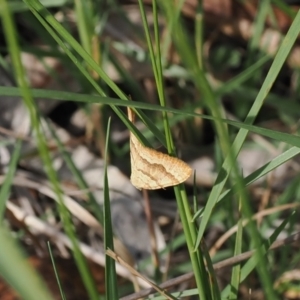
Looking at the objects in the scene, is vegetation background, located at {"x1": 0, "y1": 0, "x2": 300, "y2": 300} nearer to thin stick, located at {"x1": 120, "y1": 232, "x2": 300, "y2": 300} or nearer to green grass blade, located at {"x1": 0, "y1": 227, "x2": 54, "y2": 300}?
thin stick, located at {"x1": 120, "y1": 232, "x2": 300, "y2": 300}

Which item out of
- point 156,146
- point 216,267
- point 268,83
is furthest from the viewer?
point 156,146

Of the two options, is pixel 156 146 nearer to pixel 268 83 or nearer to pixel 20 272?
pixel 268 83

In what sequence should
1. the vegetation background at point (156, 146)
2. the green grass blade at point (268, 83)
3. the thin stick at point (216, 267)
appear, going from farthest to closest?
the vegetation background at point (156, 146) < the thin stick at point (216, 267) < the green grass blade at point (268, 83)

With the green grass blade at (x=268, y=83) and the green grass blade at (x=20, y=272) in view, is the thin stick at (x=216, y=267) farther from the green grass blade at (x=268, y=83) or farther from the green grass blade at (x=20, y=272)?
the green grass blade at (x=20, y=272)

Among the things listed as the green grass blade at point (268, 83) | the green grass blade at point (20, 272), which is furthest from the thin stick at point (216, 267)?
the green grass blade at point (20, 272)

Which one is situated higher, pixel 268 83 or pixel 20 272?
pixel 268 83

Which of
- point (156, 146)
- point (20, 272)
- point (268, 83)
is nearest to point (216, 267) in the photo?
point (268, 83)

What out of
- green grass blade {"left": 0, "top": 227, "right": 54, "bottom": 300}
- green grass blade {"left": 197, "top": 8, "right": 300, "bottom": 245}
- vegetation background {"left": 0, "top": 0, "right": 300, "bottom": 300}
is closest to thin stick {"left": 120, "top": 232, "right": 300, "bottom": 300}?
vegetation background {"left": 0, "top": 0, "right": 300, "bottom": 300}

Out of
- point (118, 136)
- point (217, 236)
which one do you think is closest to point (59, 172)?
point (118, 136)

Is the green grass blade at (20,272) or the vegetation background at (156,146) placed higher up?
the vegetation background at (156,146)

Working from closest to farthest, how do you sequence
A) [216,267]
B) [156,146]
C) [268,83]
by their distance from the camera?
1. [268,83]
2. [216,267]
3. [156,146]

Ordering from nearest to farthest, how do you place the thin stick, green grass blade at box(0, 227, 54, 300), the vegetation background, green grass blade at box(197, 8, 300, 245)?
green grass blade at box(0, 227, 54, 300)
green grass blade at box(197, 8, 300, 245)
the thin stick
the vegetation background
